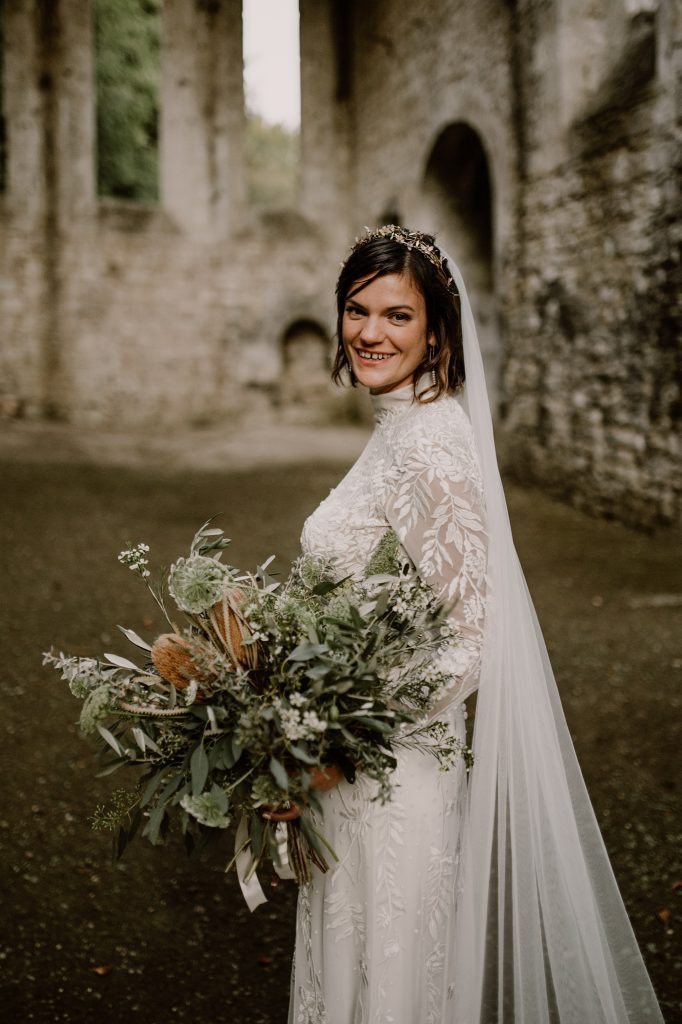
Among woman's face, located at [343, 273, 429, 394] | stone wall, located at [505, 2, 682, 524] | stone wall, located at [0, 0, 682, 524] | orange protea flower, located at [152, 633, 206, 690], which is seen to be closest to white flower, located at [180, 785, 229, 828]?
orange protea flower, located at [152, 633, 206, 690]

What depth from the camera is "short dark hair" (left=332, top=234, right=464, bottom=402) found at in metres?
1.87

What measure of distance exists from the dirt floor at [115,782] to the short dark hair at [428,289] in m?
1.90

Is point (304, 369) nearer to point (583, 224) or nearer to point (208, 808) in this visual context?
point (583, 224)

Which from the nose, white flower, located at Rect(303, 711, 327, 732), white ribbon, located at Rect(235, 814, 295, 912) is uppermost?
the nose

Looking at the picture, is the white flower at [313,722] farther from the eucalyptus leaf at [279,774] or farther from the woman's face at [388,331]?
the woman's face at [388,331]

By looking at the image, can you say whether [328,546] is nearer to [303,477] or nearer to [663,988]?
[663,988]

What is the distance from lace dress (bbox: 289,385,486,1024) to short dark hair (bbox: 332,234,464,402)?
10 centimetres

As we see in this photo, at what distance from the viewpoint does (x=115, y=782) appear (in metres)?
3.79

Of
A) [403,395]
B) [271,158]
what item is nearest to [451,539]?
[403,395]

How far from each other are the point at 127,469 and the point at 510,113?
633cm

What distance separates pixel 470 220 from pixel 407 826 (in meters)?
12.3

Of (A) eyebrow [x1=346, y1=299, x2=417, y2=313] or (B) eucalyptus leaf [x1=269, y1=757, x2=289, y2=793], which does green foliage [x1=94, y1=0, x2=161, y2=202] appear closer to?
(A) eyebrow [x1=346, y1=299, x2=417, y2=313]

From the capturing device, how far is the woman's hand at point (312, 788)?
5.04 ft

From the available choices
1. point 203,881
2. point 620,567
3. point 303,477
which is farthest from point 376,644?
point 303,477
